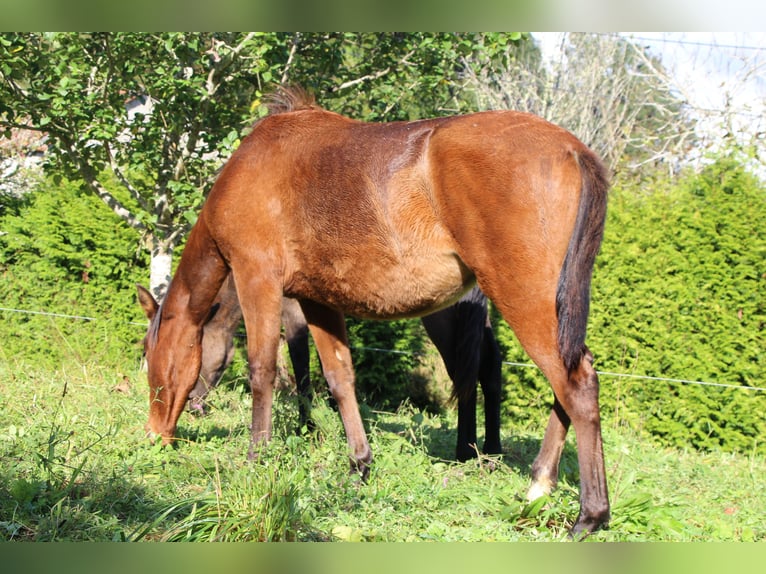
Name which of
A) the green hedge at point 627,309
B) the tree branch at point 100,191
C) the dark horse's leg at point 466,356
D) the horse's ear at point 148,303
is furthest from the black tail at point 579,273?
the tree branch at point 100,191

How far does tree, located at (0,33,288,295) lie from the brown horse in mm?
1943

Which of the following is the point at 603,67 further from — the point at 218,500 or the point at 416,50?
the point at 218,500

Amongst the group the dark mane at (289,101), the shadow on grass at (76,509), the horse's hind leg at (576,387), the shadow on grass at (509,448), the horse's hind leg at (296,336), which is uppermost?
the dark mane at (289,101)

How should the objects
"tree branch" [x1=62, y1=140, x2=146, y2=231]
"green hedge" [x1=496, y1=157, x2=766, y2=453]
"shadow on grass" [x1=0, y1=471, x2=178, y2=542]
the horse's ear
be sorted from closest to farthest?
"shadow on grass" [x1=0, y1=471, x2=178, y2=542] < the horse's ear < "green hedge" [x1=496, y1=157, x2=766, y2=453] < "tree branch" [x1=62, y1=140, x2=146, y2=231]

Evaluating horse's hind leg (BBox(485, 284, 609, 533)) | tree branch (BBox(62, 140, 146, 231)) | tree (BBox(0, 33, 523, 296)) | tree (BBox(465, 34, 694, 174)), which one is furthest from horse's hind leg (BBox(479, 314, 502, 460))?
tree (BBox(465, 34, 694, 174))

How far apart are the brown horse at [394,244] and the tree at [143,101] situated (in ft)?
6.38

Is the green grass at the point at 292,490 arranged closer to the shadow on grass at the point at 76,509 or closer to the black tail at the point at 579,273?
the shadow on grass at the point at 76,509

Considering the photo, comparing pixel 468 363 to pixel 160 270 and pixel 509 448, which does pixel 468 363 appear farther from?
pixel 160 270

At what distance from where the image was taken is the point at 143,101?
7727 millimetres

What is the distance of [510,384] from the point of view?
8.63 m

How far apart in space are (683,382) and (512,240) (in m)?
5.07

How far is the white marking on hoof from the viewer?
3.69 metres

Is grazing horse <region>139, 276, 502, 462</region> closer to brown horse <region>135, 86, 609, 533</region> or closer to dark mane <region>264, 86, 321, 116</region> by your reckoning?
brown horse <region>135, 86, 609, 533</region>

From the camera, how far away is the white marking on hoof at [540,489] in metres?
3.69
